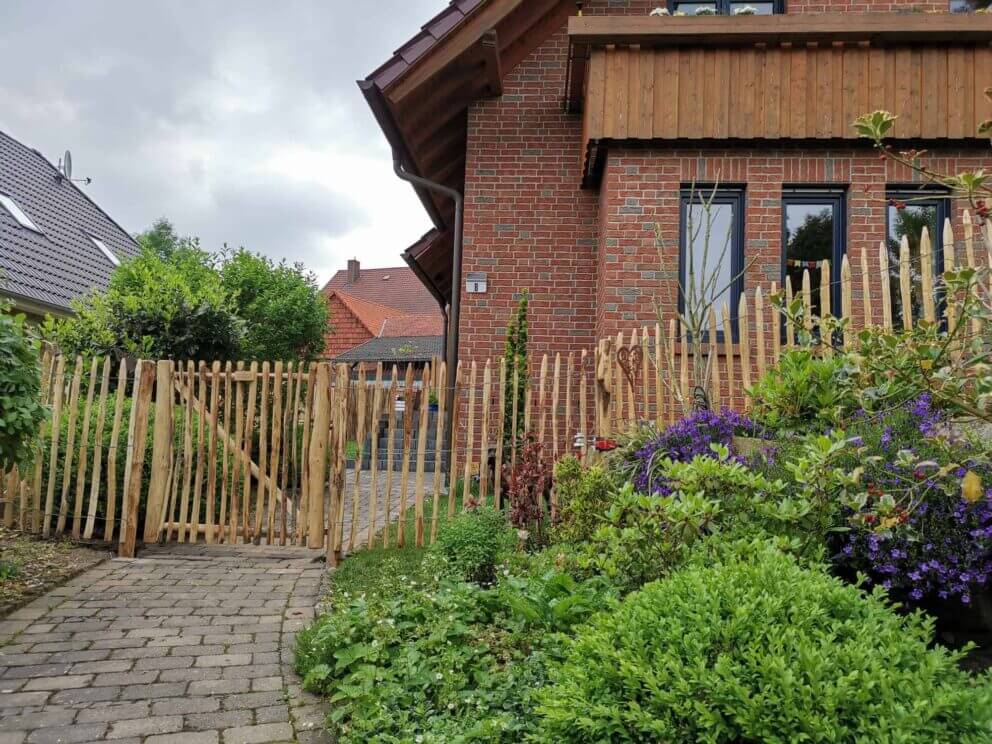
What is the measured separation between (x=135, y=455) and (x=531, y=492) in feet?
11.2

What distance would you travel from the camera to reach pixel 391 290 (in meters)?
45.7

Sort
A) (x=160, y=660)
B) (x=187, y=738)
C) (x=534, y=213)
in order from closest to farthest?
(x=187, y=738), (x=160, y=660), (x=534, y=213)

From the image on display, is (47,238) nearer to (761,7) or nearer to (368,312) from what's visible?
(761,7)

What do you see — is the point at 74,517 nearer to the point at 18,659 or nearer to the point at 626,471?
the point at 18,659

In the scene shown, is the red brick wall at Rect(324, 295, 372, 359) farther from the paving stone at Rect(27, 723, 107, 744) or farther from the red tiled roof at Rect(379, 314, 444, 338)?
the paving stone at Rect(27, 723, 107, 744)

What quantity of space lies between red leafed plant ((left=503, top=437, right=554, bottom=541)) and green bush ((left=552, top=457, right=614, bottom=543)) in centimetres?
50

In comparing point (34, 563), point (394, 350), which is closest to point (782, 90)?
point (34, 563)

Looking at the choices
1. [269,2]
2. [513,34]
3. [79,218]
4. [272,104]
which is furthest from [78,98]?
[513,34]

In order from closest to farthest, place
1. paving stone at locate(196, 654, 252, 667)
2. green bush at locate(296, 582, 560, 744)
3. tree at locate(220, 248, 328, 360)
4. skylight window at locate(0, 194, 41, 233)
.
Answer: green bush at locate(296, 582, 560, 744) < paving stone at locate(196, 654, 252, 667) < skylight window at locate(0, 194, 41, 233) < tree at locate(220, 248, 328, 360)

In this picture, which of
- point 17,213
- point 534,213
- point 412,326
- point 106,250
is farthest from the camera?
point 412,326

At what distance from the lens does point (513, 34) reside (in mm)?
8688

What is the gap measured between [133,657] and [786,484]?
10.8ft

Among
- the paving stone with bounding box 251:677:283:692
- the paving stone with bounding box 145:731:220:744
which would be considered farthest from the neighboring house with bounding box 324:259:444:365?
the paving stone with bounding box 145:731:220:744

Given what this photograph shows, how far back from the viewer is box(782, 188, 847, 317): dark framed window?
24.0 ft
